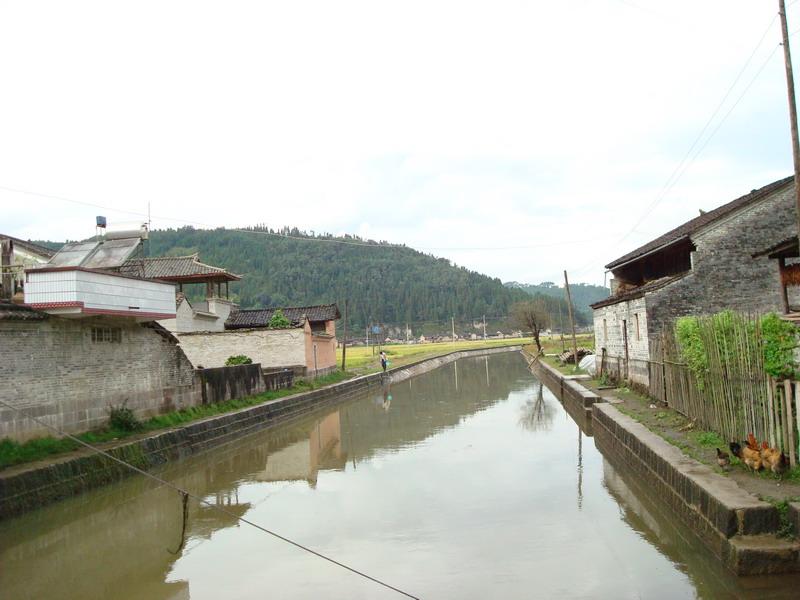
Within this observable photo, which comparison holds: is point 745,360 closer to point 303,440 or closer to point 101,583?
point 101,583

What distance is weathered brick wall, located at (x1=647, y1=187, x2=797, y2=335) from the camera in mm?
17844

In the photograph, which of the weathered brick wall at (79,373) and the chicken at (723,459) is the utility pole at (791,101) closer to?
the chicken at (723,459)

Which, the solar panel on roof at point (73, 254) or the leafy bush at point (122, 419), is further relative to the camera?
the leafy bush at point (122, 419)

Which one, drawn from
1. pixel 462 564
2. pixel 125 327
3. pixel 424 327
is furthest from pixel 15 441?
pixel 424 327

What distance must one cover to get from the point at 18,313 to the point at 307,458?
6533mm

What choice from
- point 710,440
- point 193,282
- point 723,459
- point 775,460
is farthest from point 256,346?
point 775,460

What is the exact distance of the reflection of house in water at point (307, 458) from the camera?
13.1 metres

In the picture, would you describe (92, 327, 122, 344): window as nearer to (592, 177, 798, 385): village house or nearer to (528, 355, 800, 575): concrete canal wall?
(528, 355, 800, 575): concrete canal wall

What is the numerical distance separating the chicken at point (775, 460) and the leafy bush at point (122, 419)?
1142 centimetres

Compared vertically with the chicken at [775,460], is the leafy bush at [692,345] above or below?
above

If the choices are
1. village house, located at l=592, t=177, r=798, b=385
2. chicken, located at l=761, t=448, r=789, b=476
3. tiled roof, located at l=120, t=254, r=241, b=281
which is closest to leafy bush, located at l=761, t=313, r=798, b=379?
chicken, located at l=761, t=448, r=789, b=476

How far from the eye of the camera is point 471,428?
58.5 ft

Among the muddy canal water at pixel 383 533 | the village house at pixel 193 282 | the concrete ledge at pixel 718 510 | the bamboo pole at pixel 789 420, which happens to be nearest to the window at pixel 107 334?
the muddy canal water at pixel 383 533

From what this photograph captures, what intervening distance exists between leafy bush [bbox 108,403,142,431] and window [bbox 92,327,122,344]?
137 cm
